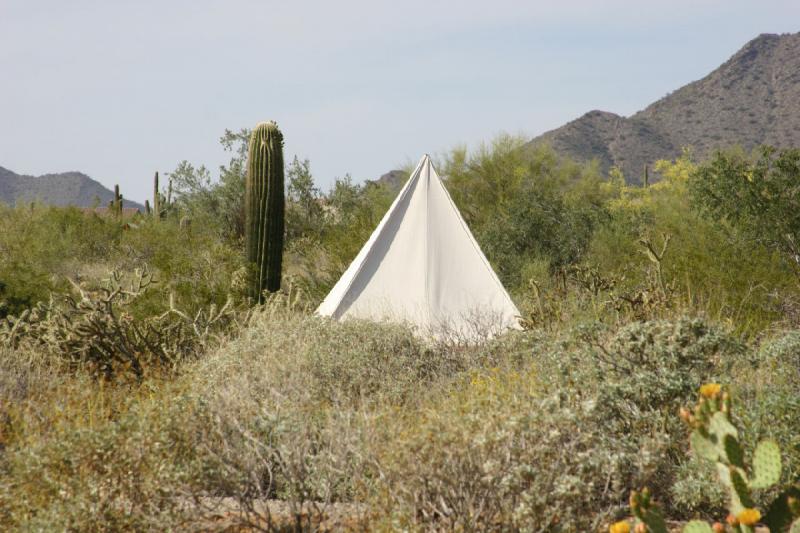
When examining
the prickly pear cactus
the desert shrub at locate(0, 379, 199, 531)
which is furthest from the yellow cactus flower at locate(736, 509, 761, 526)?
the desert shrub at locate(0, 379, 199, 531)

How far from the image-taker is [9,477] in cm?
529

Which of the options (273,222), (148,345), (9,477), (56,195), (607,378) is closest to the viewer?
(9,477)

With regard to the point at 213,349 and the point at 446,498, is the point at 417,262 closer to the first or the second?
the point at 213,349

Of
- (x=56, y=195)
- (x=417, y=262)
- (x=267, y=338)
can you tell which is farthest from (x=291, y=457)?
(x=56, y=195)

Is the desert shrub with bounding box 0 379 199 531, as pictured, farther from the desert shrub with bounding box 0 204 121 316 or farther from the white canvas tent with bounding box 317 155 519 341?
the desert shrub with bounding box 0 204 121 316

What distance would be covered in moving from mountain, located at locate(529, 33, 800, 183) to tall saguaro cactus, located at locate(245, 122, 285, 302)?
130 feet

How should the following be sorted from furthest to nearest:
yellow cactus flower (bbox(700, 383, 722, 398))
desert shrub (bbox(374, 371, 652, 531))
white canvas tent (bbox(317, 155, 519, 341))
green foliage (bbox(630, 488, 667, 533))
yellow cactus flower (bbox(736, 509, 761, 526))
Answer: white canvas tent (bbox(317, 155, 519, 341)), desert shrub (bbox(374, 371, 652, 531)), yellow cactus flower (bbox(700, 383, 722, 398)), green foliage (bbox(630, 488, 667, 533)), yellow cactus flower (bbox(736, 509, 761, 526))

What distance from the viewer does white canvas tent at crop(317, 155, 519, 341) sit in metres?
10.4

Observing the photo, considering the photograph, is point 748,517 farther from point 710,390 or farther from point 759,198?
point 759,198

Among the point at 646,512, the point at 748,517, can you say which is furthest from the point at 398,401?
the point at 748,517

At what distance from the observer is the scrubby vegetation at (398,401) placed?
4.52 m

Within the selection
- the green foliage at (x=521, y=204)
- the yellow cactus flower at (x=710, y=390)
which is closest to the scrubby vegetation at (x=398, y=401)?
the yellow cactus flower at (x=710, y=390)

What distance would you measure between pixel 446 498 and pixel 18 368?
5.45 meters

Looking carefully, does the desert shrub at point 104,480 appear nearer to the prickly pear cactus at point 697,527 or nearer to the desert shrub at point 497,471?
the desert shrub at point 497,471
